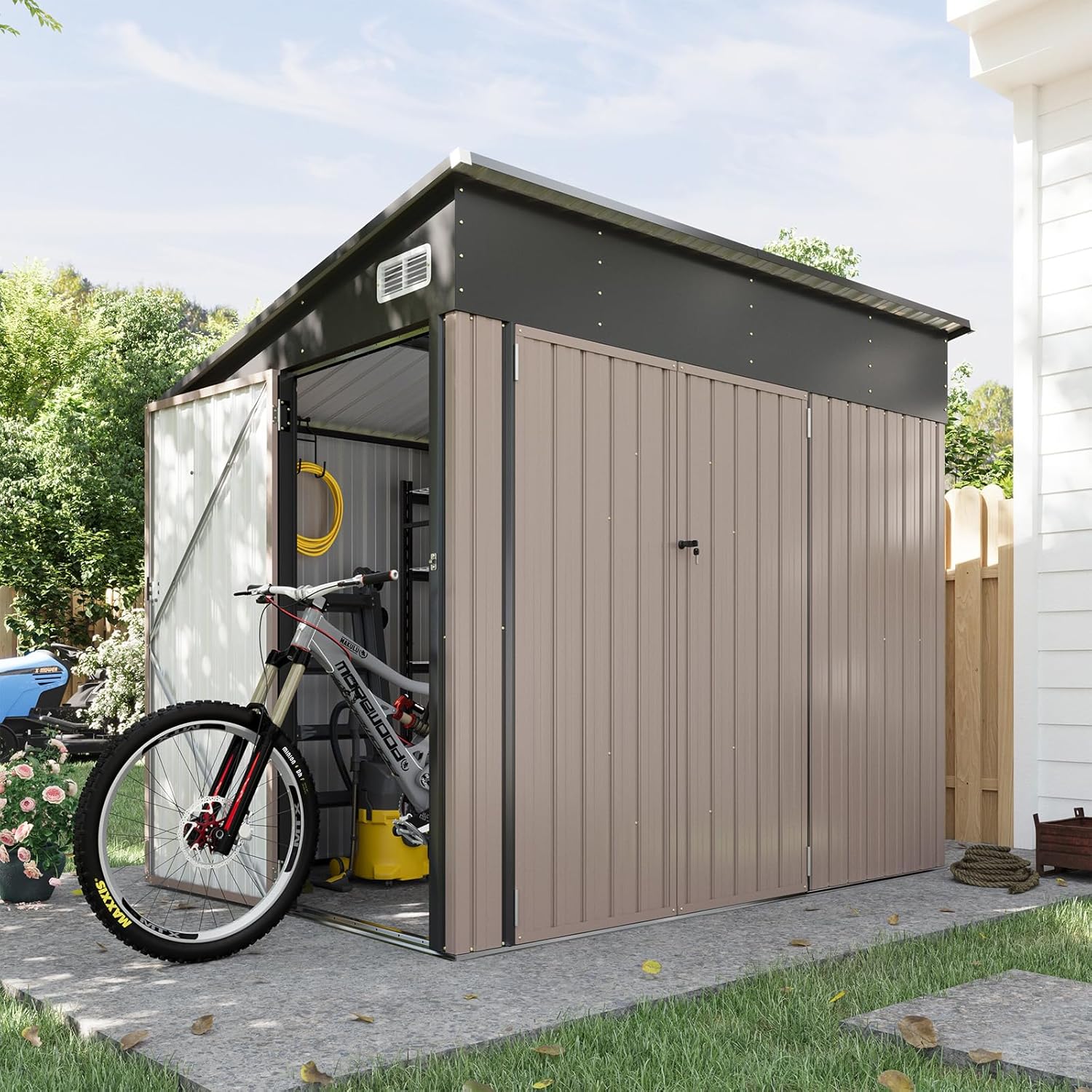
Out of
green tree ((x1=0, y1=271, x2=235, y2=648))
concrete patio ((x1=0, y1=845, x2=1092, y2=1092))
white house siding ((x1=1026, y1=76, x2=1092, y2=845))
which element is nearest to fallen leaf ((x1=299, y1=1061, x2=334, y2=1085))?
concrete patio ((x1=0, y1=845, x2=1092, y2=1092))

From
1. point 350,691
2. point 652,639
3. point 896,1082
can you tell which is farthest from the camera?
point 350,691

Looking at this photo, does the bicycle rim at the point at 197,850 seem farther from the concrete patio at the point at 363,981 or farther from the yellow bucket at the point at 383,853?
the yellow bucket at the point at 383,853

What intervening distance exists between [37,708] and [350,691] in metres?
5.94

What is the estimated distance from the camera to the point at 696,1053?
2953 mm

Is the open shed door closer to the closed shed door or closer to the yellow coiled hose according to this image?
the yellow coiled hose

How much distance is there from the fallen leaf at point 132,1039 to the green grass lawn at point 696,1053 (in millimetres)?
32

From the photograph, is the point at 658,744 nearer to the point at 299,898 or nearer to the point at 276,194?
the point at 299,898

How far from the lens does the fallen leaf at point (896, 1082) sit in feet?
8.90

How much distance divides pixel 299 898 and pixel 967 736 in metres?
3.42

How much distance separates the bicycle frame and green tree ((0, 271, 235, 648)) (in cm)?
894

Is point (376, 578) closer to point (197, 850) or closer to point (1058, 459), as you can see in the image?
point (197, 850)

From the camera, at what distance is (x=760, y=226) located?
30734mm

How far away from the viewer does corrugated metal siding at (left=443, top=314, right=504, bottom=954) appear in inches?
152

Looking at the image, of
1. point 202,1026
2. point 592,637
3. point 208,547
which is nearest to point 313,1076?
point 202,1026
